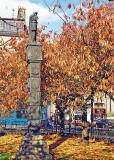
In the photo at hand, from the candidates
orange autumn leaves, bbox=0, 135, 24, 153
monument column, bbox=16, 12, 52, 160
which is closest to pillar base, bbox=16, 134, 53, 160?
monument column, bbox=16, 12, 52, 160

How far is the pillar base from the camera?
12.0m

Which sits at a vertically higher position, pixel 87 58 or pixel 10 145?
pixel 87 58

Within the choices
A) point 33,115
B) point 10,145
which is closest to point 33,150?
point 33,115

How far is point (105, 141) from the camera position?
19047 millimetres

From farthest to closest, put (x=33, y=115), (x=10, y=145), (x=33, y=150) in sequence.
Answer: (x=10, y=145) < (x=33, y=115) < (x=33, y=150)

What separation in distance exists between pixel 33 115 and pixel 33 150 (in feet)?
5.50

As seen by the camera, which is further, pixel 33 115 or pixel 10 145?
pixel 10 145

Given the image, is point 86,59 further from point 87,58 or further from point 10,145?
point 10,145

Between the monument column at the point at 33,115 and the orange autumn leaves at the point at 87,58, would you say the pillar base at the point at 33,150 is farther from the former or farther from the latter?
the orange autumn leaves at the point at 87,58

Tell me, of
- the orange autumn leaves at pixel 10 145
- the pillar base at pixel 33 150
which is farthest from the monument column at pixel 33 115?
the orange autumn leaves at pixel 10 145

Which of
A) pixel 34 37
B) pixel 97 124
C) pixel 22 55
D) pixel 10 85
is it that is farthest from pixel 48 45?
pixel 97 124

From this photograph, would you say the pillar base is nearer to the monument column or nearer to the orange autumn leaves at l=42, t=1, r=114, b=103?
the monument column

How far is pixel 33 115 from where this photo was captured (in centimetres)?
1270

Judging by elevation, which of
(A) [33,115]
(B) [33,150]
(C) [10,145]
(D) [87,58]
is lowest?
(C) [10,145]
